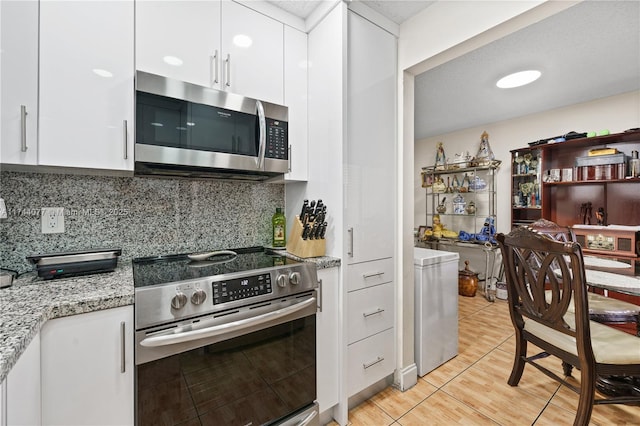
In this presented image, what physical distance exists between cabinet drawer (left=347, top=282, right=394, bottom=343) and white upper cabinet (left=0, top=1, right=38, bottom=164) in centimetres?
159

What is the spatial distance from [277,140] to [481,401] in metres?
2.04

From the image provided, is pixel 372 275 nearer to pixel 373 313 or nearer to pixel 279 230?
pixel 373 313

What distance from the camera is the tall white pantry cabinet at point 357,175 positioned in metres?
1.58

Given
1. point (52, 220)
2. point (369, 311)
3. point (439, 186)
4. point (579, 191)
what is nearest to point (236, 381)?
point (369, 311)

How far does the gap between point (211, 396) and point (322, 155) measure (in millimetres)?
1303

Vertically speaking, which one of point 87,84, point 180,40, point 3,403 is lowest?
point 3,403

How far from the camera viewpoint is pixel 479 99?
324 centimetres

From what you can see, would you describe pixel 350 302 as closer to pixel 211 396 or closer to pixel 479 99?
pixel 211 396

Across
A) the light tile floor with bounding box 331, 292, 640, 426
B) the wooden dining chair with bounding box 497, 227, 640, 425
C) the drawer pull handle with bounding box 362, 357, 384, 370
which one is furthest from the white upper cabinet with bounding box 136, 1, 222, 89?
the light tile floor with bounding box 331, 292, 640, 426

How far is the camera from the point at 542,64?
7.99ft

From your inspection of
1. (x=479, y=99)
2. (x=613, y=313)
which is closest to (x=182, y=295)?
(x=613, y=313)

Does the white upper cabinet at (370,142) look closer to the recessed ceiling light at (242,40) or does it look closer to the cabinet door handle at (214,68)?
the recessed ceiling light at (242,40)

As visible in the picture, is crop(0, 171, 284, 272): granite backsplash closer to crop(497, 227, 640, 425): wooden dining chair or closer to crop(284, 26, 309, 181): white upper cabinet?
crop(284, 26, 309, 181): white upper cabinet

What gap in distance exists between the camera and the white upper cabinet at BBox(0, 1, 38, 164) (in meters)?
1.02
